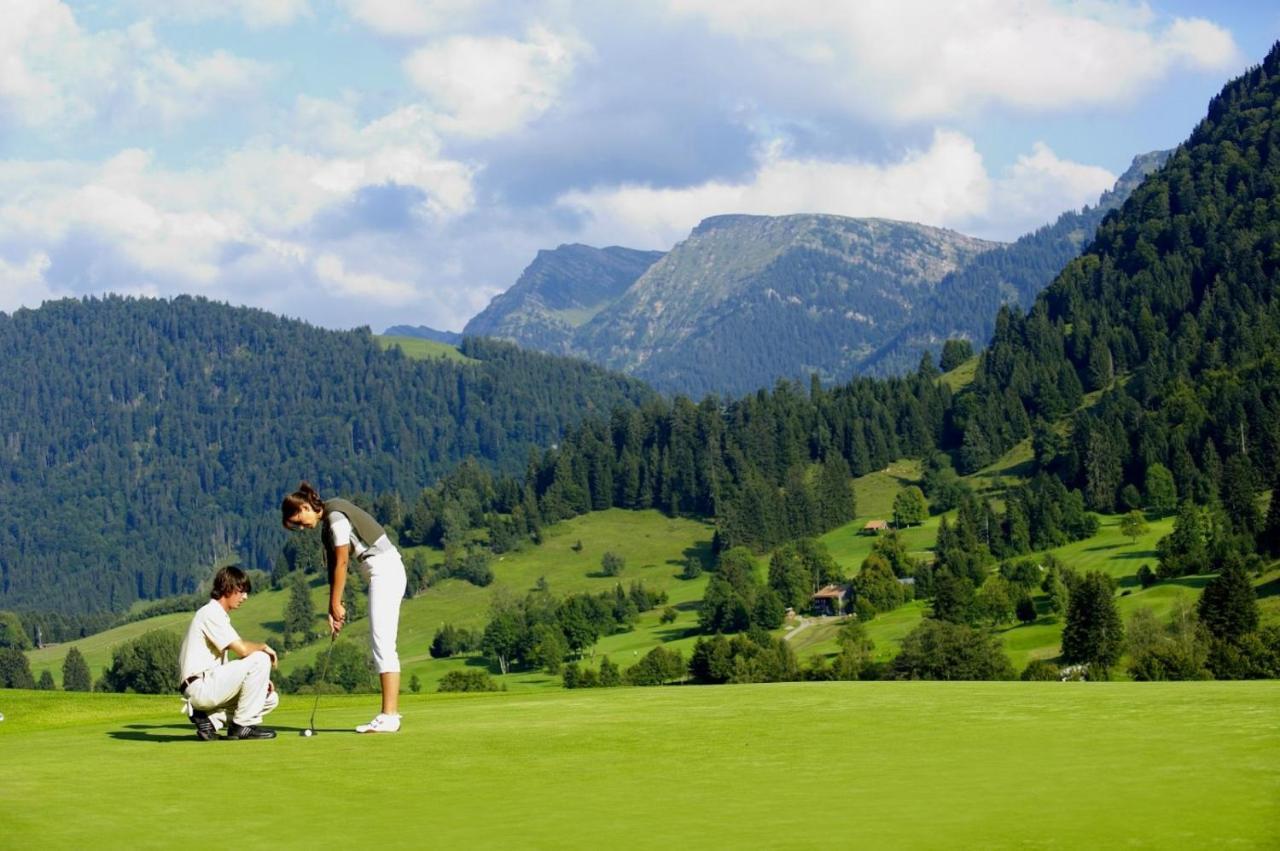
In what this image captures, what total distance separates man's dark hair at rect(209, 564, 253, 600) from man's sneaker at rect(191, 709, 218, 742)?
5.12ft

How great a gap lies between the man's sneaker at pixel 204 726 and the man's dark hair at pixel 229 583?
1.56 meters

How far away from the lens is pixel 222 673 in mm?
19234

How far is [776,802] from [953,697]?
32.1 ft

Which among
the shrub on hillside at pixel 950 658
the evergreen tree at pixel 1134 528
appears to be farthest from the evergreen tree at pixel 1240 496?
the shrub on hillside at pixel 950 658

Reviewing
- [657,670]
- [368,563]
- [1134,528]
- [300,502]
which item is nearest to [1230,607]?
[657,670]

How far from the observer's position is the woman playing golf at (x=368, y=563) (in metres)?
19.9

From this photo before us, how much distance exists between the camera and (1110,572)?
17225cm

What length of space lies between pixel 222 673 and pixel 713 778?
24.5 ft

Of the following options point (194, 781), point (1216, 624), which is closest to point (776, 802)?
point (194, 781)

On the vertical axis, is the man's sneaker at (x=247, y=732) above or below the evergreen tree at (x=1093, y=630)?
above

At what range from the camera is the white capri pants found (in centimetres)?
2041

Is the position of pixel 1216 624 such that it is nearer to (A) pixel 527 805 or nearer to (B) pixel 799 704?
(B) pixel 799 704

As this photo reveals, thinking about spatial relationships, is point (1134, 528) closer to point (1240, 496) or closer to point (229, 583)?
point (1240, 496)

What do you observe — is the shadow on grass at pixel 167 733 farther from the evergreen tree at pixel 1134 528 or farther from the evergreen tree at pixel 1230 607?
the evergreen tree at pixel 1134 528
